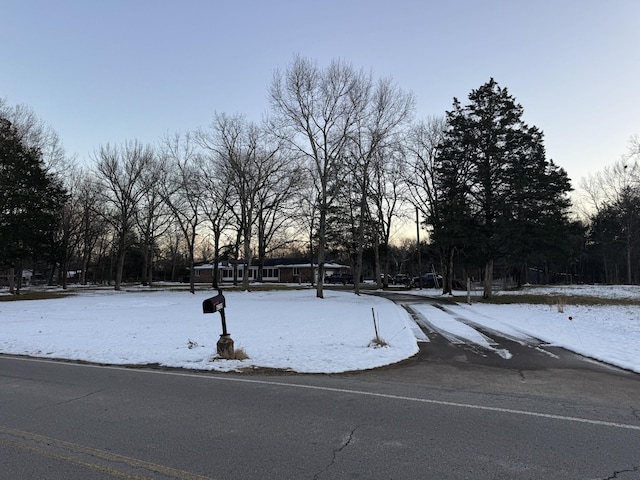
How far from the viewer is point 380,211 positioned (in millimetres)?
50781

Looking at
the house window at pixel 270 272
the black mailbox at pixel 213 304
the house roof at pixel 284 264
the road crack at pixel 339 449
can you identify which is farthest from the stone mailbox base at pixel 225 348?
the house window at pixel 270 272

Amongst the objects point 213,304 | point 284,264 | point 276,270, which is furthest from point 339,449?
point 276,270

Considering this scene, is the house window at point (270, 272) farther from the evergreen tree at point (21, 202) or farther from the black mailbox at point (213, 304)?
the black mailbox at point (213, 304)

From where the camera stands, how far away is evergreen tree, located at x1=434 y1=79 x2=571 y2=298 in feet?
90.4

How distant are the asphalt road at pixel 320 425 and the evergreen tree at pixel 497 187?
66.6ft

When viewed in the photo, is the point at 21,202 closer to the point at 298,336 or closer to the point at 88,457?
the point at 298,336

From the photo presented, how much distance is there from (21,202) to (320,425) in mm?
35157

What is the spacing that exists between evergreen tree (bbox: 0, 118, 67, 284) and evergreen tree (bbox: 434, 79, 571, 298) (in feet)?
97.0

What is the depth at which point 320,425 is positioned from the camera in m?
5.18

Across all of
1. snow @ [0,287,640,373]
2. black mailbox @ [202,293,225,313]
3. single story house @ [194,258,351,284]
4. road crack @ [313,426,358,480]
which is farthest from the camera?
single story house @ [194,258,351,284]

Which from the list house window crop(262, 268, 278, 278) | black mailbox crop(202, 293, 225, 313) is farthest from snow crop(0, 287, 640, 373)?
house window crop(262, 268, 278, 278)

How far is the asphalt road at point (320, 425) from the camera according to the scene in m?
3.97

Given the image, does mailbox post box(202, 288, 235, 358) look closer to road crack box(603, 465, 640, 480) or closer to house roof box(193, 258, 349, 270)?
road crack box(603, 465, 640, 480)

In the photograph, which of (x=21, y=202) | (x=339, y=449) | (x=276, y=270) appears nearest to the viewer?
(x=339, y=449)
